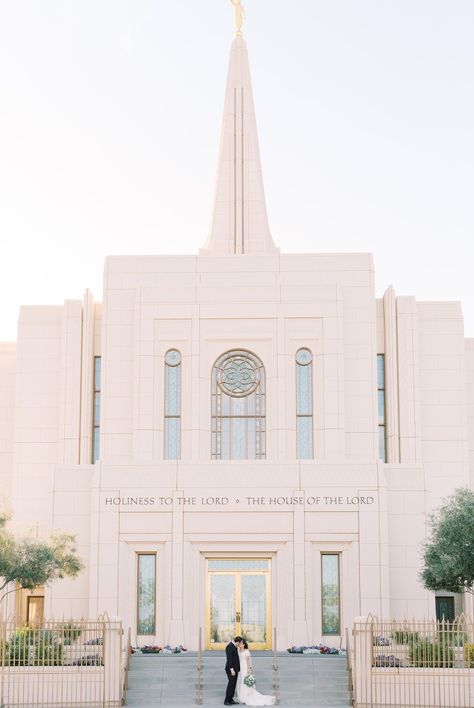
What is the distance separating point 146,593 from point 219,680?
6135mm

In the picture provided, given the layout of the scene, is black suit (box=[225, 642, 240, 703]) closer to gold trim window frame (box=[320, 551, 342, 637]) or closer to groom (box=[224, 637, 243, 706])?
groom (box=[224, 637, 243, 706])

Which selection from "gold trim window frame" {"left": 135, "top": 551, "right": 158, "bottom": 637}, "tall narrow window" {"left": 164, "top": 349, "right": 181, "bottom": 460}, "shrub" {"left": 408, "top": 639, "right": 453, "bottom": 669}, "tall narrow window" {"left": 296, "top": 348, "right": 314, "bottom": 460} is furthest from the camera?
"tall narrow window" {"left": 164, "top": 349, "right": 181, "bottom": 460}

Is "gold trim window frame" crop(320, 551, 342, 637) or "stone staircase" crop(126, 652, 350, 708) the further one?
"gold trim window frame" crop(320, 551, 342, 637)

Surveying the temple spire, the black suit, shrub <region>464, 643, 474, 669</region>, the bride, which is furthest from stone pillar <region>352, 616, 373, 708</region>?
the temple spire

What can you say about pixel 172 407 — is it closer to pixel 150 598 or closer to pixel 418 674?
pixel 150 598

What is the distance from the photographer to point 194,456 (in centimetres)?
3744

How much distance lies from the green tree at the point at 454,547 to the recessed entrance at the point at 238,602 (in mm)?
5590

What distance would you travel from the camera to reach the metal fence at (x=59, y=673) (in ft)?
88.4

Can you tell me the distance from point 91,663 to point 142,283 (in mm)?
15621

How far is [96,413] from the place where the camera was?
41.3m

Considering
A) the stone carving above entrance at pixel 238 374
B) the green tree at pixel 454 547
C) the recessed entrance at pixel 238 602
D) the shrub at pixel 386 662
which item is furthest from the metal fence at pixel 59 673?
the stone carving above entrance at pixel 238 374

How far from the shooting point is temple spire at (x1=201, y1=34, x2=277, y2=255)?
4284cm

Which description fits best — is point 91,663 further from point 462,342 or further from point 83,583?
point 462,342

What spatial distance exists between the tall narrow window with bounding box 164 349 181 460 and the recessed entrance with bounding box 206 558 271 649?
4.54 metres
